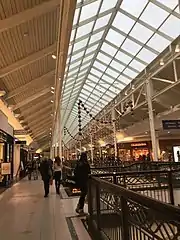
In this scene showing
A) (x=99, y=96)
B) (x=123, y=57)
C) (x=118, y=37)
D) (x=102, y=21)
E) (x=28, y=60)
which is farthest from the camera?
(x=99, y=96)

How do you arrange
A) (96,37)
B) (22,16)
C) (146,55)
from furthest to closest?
(146,55) < (96,37) < (22,16)

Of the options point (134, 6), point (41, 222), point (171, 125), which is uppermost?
point (134, 6)

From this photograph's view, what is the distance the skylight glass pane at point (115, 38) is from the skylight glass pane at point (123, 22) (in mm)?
654

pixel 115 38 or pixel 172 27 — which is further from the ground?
pixel 115 38

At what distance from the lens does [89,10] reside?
12.1 metres

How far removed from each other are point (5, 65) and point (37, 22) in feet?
8.34

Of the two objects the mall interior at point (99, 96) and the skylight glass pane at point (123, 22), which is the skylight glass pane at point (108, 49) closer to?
the mall interior at point (99, 96)

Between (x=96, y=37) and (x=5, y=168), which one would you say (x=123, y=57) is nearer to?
(x=96, y=37)

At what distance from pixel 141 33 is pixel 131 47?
1731 millimetres

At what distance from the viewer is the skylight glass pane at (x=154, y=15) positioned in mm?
12188

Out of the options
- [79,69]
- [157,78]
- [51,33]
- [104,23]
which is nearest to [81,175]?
[51,33]

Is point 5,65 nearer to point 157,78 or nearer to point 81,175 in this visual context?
point 81,175

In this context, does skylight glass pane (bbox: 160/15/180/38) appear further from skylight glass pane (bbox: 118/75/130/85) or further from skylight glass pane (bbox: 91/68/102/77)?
skylight glass pane (bbox: 91/68/102/77)

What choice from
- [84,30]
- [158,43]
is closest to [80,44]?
[84,30]
